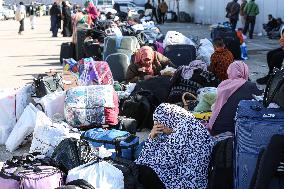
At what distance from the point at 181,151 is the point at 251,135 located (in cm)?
76

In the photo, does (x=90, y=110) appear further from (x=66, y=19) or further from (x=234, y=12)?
(x=66, y=19)

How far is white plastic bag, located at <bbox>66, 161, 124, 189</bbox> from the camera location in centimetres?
428

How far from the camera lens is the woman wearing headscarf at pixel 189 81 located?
7680 millimetres

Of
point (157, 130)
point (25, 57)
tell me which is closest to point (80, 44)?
point (25, 57)

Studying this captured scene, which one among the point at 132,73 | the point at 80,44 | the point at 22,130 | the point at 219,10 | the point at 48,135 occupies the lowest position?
the point at 22,130

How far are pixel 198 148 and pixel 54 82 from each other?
12.8 feet

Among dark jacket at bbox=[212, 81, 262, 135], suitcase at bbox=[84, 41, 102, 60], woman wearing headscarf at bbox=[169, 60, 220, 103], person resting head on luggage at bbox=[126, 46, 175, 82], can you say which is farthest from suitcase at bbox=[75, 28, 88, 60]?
dark jacket at bbox=[212, 81, 262, 135]

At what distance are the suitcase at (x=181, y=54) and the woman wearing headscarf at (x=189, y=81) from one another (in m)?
2.45

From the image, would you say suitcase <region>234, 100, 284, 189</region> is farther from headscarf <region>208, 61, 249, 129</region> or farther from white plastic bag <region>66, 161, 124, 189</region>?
headscarf <region>208, 61, 249, 129</region>

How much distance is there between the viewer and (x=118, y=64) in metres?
10.2

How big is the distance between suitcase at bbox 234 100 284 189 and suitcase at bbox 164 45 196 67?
6.59 metres

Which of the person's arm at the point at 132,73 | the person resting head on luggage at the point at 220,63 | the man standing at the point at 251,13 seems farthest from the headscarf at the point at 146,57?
the man standing at the point at 251,13

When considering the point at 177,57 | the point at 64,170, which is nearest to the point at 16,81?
the point at 177,57

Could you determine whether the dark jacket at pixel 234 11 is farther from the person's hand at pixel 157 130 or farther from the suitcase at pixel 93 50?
the person's hand at pixel 157 130
